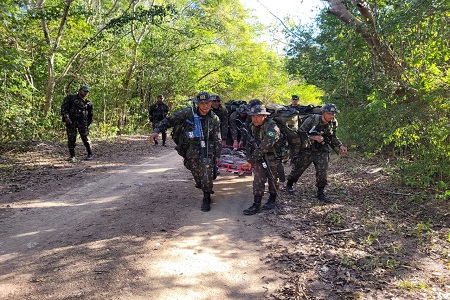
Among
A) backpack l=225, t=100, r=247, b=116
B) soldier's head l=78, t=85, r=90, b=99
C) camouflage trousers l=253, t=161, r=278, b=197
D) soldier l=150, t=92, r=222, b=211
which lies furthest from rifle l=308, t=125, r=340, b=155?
soldier's head l=78, t=85, r=90, b=99

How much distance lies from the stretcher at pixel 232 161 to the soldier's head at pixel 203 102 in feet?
4.86

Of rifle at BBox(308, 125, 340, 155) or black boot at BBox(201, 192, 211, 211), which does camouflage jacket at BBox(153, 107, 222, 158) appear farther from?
rifle at BBox(308, 125, 340, 155)

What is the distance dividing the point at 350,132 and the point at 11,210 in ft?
25.8

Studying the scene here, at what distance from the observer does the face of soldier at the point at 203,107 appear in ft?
18.3

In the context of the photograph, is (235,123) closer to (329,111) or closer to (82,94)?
(329,111)

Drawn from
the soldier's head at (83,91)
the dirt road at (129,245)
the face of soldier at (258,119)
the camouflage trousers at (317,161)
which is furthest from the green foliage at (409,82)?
the soldier's head at (83,91)

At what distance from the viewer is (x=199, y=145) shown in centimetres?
558

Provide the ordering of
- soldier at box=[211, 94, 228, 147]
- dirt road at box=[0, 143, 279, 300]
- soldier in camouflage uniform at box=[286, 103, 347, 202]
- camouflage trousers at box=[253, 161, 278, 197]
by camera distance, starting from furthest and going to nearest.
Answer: soldier at box=[211, 94, 228, 147] < soldier in camouflage uniform at box=[286, 103, 347, 202] < camouflage trousers at box=[253, 161, 278, 197] < dirt road at box=[0, 143, 279, 300]

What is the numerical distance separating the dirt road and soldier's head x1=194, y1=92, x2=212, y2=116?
5.47 feet

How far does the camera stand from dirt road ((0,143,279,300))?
10.8ft

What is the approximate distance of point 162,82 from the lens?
827 inches

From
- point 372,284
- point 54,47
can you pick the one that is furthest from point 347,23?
point 54,47

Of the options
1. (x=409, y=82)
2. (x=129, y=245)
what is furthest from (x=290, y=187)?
(x=129, y=245)

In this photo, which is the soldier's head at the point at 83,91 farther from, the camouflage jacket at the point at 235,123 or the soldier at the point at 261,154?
the soldier at the point at 261,154
